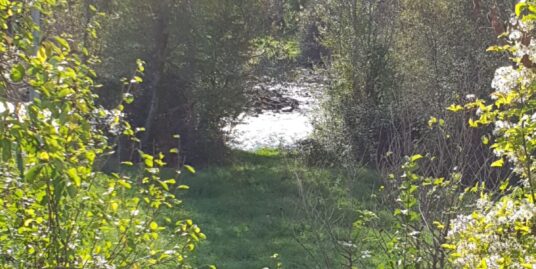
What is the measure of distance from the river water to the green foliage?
1036 cm

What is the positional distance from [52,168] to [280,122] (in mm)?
16367

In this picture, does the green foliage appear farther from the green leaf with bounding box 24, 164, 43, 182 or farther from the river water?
the river water

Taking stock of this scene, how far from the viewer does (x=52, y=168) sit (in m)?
1.96

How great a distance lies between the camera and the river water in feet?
47.4

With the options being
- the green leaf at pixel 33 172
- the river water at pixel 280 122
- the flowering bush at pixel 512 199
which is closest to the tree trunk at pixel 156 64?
the river water at pixel 280 122

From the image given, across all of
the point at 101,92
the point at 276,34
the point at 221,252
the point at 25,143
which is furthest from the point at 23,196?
the point at 276,34

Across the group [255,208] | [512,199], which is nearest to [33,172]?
[512,199]

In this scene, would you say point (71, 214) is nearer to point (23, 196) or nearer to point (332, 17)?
point (23, 196)

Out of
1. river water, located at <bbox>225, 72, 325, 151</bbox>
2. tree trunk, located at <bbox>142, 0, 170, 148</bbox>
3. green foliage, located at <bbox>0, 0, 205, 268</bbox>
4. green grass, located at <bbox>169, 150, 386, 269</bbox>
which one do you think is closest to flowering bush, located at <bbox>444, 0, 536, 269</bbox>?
green foliage, located at <bbox>0, 0, 205, 268</bbox>

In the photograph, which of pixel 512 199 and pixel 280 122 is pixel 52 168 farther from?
pixel 280 122

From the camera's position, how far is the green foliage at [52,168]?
80.4 inches

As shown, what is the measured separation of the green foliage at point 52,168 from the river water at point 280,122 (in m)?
10.4

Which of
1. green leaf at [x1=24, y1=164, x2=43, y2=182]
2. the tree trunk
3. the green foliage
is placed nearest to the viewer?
green leaf at [x1=24, y1=164, x2=43, y2=182]

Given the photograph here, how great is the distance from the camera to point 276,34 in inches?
541
